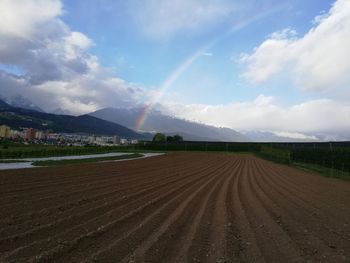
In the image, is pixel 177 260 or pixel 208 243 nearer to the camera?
pixel 177 260

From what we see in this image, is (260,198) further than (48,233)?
Yes

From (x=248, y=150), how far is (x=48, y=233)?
118 meters

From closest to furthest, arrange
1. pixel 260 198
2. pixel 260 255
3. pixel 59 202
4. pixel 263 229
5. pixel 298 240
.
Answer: pixel 260 255 < pixel 298 240 < pixel 263 229 < pixel 59 202 < pixel 260 198

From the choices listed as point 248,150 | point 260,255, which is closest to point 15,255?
point 260,255

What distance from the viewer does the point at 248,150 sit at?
123 metres

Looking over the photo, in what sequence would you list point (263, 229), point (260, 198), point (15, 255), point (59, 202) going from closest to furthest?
1. point (15, 255)
2. point (263, 229)
3. point (59, 202)
4. point (260, 198)

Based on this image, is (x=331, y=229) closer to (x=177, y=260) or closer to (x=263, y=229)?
(x=263, y=229)

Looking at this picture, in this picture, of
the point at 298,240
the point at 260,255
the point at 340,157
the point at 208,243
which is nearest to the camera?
the point at 260,255

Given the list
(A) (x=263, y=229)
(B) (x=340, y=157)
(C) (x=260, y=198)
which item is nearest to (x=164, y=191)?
(C) (x=260, y=198)

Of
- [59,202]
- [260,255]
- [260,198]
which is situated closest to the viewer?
[260,255]

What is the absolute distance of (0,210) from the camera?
11320 millimetres

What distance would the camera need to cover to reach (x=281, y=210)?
13.9 meters

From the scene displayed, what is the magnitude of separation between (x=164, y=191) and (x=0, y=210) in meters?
8.23

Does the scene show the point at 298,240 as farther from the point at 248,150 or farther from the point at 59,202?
the point at 248,150
